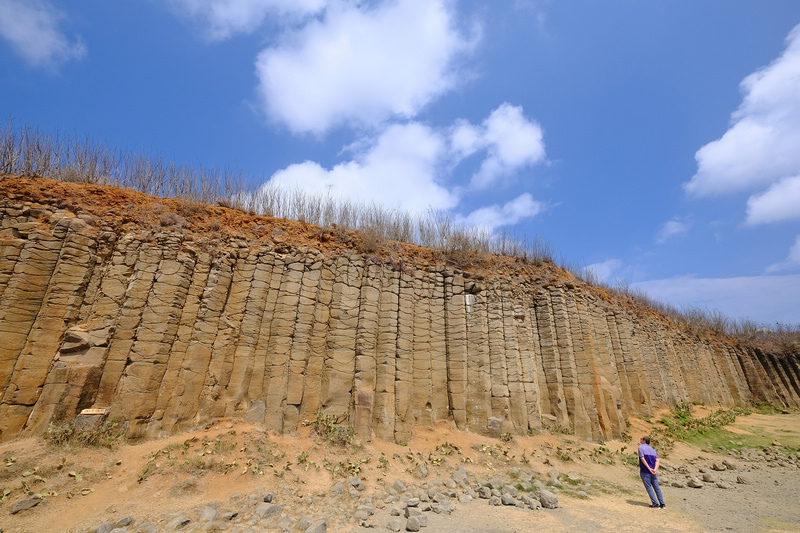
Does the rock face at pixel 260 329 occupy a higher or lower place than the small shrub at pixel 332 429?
higher

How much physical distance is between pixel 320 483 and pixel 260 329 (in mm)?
4249

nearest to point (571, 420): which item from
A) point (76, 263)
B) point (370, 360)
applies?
point (370, 360)

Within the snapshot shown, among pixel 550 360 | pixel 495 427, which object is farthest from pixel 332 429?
pixel 550 360

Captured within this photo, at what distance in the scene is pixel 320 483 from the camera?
8477 millimetres

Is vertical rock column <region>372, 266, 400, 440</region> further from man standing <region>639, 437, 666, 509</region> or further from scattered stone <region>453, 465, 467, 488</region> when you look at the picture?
man standing <region>639, 437, 666, 509</region>

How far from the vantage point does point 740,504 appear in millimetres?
8914

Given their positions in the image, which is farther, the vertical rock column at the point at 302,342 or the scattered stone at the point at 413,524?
the vertical rock column at the point at 302,342

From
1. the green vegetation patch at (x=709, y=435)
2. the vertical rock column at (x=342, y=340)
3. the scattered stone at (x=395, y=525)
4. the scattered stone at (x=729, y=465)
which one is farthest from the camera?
the green vegetation patch at (x=709, y=435)

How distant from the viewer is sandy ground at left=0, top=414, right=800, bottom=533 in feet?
22.8

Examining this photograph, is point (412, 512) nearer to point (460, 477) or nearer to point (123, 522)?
point (460, 477)

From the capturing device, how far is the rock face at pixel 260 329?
8773mm

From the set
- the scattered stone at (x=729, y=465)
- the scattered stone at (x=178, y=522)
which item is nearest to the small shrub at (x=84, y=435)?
the scattered stone at (x=178, y=522)

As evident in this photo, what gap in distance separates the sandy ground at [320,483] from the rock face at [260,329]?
2.27ft

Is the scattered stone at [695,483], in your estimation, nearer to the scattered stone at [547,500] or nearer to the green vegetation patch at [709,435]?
the green vegetation patch at [709,435]
